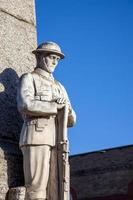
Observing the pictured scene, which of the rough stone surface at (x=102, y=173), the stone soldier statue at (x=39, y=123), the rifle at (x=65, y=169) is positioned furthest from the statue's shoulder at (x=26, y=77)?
the rough stone surface at (x=102, y=173)

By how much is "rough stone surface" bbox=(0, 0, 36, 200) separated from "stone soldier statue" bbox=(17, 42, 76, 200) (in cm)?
25

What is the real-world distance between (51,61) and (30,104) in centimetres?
62

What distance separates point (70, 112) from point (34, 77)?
496 mm

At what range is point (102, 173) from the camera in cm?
1911

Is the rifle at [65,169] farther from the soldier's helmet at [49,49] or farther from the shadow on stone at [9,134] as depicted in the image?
the soldier's helmet at [49,49]

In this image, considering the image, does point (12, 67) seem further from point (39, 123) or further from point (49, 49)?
point (39, 123)

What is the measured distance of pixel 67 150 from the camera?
448cm

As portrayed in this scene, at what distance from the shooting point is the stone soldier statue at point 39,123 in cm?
437

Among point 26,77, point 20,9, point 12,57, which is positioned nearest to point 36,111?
point 26,77

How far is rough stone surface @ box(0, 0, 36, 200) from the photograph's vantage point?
4.63 m

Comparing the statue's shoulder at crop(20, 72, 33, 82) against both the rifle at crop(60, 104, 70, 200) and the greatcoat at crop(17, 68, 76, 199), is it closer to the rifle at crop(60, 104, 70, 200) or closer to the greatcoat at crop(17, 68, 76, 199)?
the greatcoat at crop(17, 68, 76, 199)

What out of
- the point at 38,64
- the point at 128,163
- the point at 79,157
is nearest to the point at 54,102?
the point at 38,64

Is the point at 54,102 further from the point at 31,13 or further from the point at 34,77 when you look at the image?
the point at 31,13

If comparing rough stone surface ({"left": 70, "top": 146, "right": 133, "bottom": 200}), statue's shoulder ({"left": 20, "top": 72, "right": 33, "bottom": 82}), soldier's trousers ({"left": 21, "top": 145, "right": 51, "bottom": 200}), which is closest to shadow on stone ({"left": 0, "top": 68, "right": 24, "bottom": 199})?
soldier's trousers ({"left": 21, "top": 145, "right": 51, "bottom": 200})
